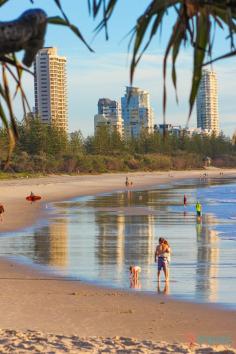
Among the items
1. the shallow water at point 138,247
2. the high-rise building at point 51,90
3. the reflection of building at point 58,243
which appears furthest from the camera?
the high-rise building at point 51,90

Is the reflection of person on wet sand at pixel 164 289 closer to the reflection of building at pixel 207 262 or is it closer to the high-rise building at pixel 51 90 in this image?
the reflection of building at pixel 207 262

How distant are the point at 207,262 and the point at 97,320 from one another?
8141 millimetres

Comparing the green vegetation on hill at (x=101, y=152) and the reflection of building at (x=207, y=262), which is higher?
the green vegetation on hill at (x=101, y=152)

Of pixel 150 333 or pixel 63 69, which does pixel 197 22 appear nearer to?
pixel 150 333

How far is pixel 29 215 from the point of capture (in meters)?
39.2

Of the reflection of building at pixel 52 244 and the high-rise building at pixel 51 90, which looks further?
the high-rise building at pixel 51 90

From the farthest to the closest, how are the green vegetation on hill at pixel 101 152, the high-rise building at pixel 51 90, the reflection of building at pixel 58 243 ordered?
the high-rise building at pixel 51 90
the green vegetation on hill at pixel 101 152
the reflection of building at pixel 58 243

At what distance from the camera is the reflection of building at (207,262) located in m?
14.9

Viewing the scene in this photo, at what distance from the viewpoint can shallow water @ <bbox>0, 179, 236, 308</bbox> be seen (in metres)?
15.9

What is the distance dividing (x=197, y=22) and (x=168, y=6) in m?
0.18

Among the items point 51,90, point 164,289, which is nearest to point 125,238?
point 164,289

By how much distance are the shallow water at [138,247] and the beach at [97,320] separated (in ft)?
3.27

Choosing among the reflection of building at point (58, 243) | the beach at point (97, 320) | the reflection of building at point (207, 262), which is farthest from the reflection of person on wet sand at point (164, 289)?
the reflection of building at point (58, 243)

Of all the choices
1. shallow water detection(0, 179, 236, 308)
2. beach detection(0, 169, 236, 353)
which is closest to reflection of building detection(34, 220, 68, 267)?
shallow water detection(0, 179, 236, 308)
